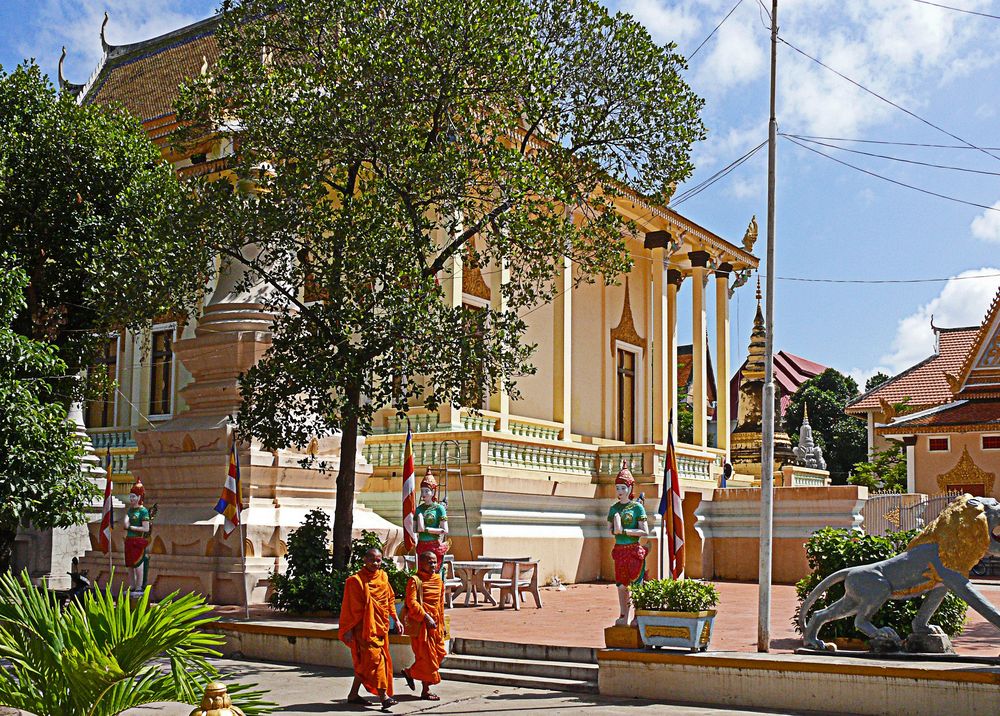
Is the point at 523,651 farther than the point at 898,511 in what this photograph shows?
No

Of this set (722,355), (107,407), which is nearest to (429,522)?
(107,407)

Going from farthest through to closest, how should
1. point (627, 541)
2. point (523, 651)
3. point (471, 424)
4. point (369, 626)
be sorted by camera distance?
point (471, 424) → point (627, 541) → point (523, 651) → point (369, 626)

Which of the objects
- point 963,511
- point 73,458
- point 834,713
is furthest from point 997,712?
point 73,458

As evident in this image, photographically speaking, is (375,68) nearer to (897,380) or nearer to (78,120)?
(78,120)

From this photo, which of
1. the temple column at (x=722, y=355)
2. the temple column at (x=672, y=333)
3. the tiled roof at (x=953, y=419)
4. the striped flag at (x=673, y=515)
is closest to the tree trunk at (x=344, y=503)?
the striped flag at (x=673, y=515)

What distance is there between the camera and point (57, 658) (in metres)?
4.33

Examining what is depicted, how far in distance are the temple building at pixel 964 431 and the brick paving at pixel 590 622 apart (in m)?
12.3

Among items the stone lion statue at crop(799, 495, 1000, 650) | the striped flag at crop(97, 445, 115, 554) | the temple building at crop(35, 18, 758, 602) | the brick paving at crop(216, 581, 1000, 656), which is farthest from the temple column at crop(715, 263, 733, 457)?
the stone lion statue at crop(799, 495, 1000, 650)

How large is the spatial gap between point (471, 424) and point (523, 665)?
867 cm

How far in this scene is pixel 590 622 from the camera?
11945 mm

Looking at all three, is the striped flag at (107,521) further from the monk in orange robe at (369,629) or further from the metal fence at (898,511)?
the metal fence at (898,511)

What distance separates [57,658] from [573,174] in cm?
884

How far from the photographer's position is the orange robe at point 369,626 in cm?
825

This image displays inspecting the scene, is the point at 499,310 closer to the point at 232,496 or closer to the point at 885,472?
the point at 232,496
